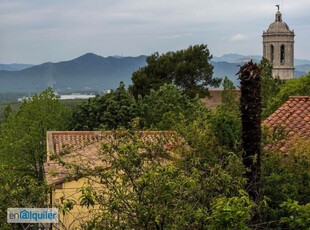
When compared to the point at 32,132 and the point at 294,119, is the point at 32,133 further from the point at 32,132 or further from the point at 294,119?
the point at 294,119

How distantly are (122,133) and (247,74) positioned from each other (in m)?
3.34

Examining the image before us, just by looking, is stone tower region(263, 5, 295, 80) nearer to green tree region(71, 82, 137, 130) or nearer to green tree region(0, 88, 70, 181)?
green tree region(71, 82, 137, 130)

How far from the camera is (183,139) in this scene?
1372 cm

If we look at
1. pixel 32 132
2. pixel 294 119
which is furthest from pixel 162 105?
pixel 294 119

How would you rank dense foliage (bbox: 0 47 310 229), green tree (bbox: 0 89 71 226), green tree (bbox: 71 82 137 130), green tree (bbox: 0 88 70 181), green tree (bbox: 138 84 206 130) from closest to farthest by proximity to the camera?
dense foliage (bbox: 0 47 310 229) → green tree (bbox: 0 89 71 226) → green tree (bbox: 0 88 70 181) → green tree (bbox: 138 84 206 130) → green tree (bbox: 71 82 137 130)

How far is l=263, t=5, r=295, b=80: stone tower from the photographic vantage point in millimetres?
80688

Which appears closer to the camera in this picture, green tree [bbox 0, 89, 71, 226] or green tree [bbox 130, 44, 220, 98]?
green tree [bbox 0, 89, 71, 226]

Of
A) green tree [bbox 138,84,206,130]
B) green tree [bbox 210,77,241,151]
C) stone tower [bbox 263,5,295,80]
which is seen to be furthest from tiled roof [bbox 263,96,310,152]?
stone tower [bbox 263,5,295,80]

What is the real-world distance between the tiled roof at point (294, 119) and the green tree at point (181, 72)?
32.2 metres

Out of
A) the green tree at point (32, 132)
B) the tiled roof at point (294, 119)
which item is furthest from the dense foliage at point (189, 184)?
the green tree at point (32, 132)

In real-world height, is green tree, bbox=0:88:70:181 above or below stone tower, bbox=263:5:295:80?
below

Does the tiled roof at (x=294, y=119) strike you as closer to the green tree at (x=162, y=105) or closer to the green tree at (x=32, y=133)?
the green tree at (x=32, y=133)

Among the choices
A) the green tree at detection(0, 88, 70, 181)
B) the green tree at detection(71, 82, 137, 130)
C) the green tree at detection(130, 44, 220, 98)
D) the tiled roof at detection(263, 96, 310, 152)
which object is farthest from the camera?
the green tree at detection(130, 44, 220, 98)

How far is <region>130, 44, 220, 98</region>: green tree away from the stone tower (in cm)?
2990
